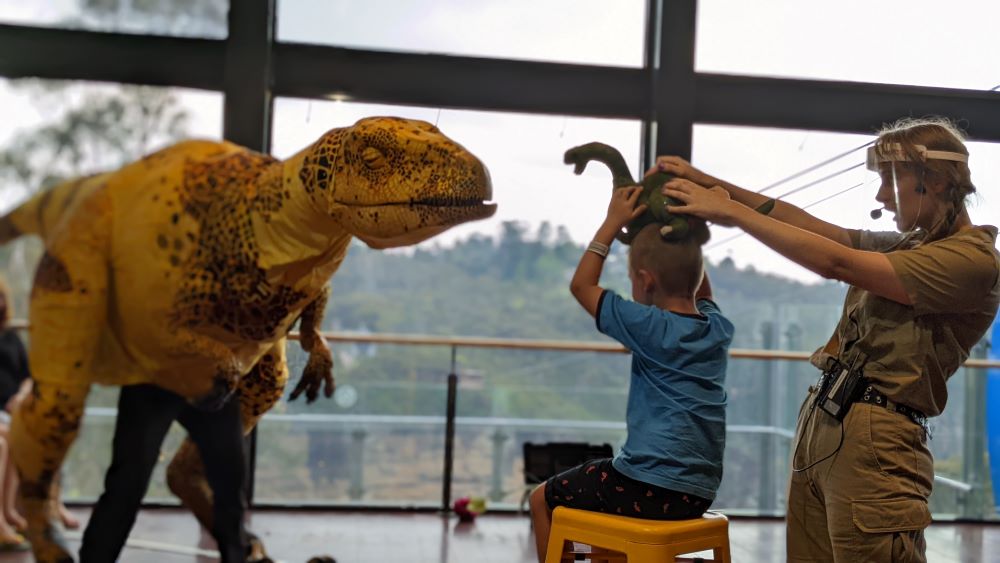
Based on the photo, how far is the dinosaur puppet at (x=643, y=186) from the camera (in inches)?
72.7

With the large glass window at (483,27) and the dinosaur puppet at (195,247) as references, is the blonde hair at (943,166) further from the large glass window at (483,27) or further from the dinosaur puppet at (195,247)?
the large glass window at (483,27)

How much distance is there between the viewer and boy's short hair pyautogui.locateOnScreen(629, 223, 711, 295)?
188 cm

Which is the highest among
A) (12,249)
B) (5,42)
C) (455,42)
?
(455,42)

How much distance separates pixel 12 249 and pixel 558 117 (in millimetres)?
2783

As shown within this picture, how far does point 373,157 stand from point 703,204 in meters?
0.62

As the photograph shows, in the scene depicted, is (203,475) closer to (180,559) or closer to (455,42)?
(180,559)

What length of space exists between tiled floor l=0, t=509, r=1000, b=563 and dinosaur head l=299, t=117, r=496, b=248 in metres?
1.78

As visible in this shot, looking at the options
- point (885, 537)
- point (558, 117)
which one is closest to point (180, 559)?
point (885, 537)

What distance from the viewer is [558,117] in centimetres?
395

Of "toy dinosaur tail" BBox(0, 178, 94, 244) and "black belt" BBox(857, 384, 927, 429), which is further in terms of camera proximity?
"black belt" BBox(857, 384, 927, 429)

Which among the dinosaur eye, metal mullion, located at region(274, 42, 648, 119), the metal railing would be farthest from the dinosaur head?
the metal railing

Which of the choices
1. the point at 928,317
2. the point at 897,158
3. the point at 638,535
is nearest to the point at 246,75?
the point at 638,535

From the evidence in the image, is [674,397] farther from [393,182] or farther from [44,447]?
[44,447]

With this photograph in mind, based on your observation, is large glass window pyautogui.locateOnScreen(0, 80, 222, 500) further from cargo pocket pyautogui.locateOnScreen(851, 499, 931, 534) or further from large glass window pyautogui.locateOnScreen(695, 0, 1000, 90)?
large glass window pyautogui.locateOnScreen(695, 0, 1000, 90)
